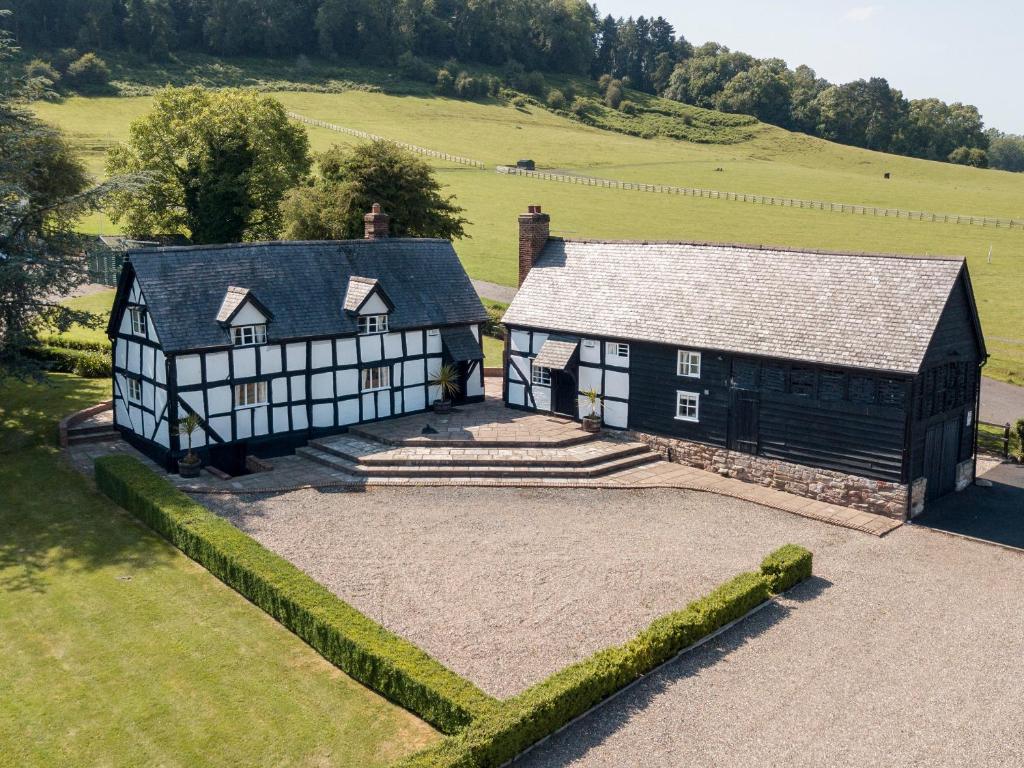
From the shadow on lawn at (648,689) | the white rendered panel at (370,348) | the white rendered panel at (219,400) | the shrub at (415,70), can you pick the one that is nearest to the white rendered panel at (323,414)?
the white rendered panel at (370,348)

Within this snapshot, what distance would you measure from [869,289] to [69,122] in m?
87.9

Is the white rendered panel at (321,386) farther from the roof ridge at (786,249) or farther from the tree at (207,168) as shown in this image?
the tree at (207,168)

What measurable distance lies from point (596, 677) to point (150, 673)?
8.67m

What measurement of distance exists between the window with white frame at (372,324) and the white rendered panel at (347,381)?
4.72 ft

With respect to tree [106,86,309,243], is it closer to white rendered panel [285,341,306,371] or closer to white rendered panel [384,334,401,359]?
white rendered panel [384,334,401,359]

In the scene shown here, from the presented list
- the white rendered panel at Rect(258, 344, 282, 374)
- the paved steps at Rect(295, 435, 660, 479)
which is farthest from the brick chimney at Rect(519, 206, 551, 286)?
the white rendered panel at Rect(258, 344, 282, 374)

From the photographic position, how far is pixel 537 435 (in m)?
30.5

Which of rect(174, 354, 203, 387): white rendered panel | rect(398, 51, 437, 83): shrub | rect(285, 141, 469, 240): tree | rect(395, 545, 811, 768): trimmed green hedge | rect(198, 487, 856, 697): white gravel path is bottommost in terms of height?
rect(198, 487, 856, 697): white gravel path

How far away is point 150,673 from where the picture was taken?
17422mm

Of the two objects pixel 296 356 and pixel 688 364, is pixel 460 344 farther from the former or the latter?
pixel 688 364

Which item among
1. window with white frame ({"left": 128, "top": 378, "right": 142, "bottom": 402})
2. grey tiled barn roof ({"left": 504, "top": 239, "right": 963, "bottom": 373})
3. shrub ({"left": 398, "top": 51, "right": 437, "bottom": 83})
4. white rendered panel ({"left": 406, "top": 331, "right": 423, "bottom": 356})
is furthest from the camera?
shrub ({"left": 398, "top": 51, "right": 437, "bottom": 83})

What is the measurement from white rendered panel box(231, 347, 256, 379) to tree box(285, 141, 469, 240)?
16.9 m

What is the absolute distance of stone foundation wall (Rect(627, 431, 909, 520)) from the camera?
25.4 meters

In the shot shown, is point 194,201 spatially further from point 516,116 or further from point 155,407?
point 516,116
